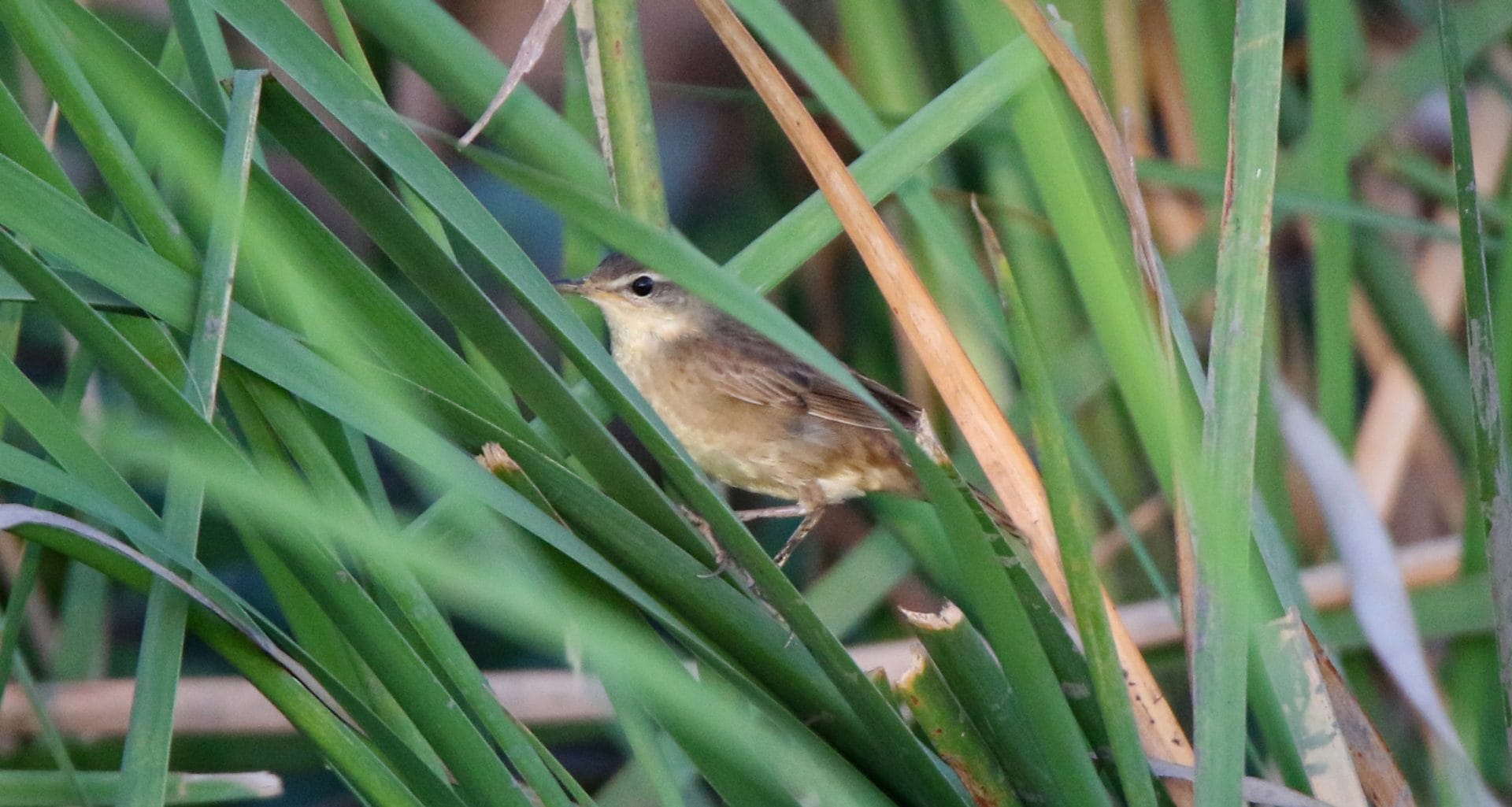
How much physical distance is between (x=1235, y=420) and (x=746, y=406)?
1.35m

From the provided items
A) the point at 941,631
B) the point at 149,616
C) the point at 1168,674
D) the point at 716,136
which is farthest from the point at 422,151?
the point at 716,136

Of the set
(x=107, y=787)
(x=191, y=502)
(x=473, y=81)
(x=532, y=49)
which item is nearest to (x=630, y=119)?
(x=473, y=81)

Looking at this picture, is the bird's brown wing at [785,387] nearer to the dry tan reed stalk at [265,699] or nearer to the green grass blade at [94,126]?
the dry tan reed stalk at [265,699]

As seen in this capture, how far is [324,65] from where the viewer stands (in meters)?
1.13

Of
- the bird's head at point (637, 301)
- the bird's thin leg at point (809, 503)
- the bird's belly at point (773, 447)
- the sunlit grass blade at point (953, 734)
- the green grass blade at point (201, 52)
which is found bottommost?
the sunlit grass blade at point (953, 734)

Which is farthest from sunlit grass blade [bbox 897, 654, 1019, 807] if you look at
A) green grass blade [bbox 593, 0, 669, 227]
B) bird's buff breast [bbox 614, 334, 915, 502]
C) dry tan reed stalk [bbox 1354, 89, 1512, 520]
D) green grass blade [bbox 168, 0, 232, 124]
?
dry tan reed stalk [bbox 1354, 89, 1512, 520]

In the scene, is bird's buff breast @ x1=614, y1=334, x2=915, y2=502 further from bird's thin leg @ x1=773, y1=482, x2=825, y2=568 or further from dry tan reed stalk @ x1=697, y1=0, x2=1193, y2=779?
dry tan reed stalk @ x1=697, y1=0, x2=1193, y2=779

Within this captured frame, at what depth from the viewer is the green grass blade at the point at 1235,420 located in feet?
3.58

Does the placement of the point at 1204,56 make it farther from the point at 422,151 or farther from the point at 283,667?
the point at 283,667

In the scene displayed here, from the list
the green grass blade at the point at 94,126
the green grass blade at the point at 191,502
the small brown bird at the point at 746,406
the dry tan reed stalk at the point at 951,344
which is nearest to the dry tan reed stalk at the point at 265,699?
the small brown bird at the point at 746,406

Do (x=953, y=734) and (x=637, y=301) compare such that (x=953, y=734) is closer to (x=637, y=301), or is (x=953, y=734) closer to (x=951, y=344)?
(x=951, y=344)

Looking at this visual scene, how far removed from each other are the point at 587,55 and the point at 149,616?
1015mm

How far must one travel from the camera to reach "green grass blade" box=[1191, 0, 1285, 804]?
3.58 ft

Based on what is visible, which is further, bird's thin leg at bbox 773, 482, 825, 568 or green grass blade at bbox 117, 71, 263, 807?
bird's thin leg at bbox 773, 482, 825, 568
